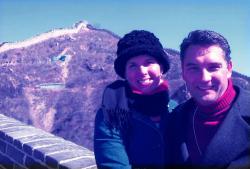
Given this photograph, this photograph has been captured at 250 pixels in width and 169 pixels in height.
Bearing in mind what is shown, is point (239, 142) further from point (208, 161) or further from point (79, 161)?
point (79, 161)

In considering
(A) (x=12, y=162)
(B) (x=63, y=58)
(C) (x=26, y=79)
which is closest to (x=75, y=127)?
(C) (x=26, y=79)

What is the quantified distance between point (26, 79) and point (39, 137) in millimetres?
29383

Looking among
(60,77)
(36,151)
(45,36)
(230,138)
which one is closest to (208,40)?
(230,138)

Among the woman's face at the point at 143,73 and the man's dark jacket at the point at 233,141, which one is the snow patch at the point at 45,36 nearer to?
the woman's face at the point at 143,73

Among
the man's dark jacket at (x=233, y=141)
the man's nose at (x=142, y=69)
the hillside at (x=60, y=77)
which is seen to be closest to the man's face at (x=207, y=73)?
the man's dark jacket at (x=233, y=141)

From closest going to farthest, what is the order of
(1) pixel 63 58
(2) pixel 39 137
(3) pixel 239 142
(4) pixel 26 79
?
(3) pixel 239 142 < (2) pixel 39 137 < (4) pixel 26 79 < (1) pixel 63 58

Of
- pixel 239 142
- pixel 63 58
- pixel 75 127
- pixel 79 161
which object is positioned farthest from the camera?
pixel 63 58

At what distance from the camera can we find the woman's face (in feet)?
7.36

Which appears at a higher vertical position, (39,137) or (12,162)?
(39,137)

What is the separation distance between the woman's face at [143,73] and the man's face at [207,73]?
309 mm

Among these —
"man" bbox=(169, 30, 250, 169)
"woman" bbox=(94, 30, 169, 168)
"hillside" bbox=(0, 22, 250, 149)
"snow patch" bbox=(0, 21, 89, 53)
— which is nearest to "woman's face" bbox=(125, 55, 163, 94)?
"woman" bbox=(94, 30, 169, 168)

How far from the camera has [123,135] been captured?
2.18m

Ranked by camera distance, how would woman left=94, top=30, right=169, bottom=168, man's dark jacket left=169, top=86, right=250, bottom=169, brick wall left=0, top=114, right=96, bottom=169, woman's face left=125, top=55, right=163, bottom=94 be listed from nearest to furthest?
man's dark jacket left=169, top=86, right=250, bottom=169, woman left=94, top=30, right=169, bottom=168, woman's face left=125, top=55, right=163, bottom=94, brick wall left=0, top=114, right=96, bottom=169

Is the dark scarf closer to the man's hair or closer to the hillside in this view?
the man's hair
